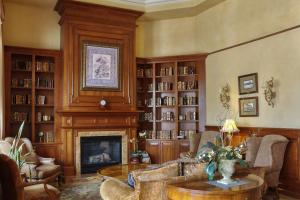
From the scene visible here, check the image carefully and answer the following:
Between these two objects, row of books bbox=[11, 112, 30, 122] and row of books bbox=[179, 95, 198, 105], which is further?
row of books bbox=[179, 95, 198, 105]

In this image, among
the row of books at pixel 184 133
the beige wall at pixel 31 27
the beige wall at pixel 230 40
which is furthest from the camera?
the row of books at pixel 184 133

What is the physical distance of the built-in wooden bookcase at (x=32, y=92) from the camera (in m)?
7.01

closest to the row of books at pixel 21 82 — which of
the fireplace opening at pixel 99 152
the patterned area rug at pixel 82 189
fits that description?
the fireplace opening at pixel 99 152

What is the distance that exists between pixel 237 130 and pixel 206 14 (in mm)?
3364

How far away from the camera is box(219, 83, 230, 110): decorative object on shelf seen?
728 centimetres

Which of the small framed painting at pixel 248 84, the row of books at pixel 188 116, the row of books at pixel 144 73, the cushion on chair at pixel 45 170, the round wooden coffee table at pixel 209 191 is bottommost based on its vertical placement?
the cushion on chair at pixel 45 170

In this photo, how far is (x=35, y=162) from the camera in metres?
5.98

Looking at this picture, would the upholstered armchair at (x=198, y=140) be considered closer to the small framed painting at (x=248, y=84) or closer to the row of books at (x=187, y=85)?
the small framed painting at (x=248, y=84)

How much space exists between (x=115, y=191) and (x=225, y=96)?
4.70m

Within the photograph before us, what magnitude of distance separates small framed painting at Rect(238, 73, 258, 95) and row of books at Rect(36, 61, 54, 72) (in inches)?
178

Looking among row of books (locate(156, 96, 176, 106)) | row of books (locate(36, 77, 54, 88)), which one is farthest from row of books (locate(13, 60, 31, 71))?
row of books (locate(156, 96, 176, 106))

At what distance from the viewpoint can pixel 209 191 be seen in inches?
107

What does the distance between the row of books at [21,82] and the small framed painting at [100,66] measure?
1.26m

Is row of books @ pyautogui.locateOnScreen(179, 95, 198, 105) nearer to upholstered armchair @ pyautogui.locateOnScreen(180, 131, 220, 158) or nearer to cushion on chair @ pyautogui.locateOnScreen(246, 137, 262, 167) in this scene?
upholstered armchair @ pyautogui.locateOnScreen(180, 131, 220, 158)
